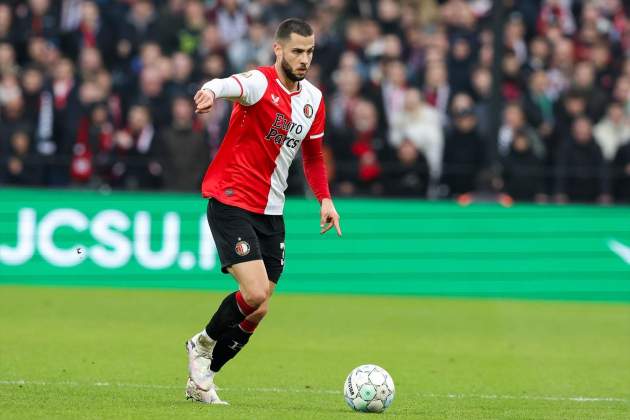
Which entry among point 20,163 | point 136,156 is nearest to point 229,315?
point 136,156

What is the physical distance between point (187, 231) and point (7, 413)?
9.17 meters

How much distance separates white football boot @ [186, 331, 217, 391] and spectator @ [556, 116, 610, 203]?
34.6ft

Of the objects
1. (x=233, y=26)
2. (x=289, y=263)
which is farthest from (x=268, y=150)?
(x=233, y=26)

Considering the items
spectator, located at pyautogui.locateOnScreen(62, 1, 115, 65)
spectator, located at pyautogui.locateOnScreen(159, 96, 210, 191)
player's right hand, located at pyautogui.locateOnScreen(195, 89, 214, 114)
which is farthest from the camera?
spectator, located at pyautogui.locateOnScreen(62, 1, 115, 65)

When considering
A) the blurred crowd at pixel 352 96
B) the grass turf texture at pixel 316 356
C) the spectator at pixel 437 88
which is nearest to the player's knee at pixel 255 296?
the grass turf texture at pixel 316 356

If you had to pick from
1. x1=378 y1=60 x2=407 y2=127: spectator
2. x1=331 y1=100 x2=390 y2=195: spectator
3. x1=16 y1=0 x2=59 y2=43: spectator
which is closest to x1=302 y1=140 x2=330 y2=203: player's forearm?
x1=331 y1=100 x2=390 y2=195: spectator

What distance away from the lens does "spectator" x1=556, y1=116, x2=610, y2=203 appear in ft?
60.2

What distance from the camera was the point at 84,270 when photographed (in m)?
16.8

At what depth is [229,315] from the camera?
856 centimetres

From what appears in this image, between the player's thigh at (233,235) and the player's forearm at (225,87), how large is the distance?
0.80 meters

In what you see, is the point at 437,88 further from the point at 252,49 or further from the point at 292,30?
the point at 292,30

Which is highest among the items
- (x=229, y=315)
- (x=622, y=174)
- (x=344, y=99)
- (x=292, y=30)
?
Result: (x=292, y=30)

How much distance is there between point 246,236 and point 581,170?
10707 mm

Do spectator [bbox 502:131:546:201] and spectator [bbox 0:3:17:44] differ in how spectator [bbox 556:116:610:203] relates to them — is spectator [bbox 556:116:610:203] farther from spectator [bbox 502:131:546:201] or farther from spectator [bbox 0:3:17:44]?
spectator [bbox 0:3:17:44]
